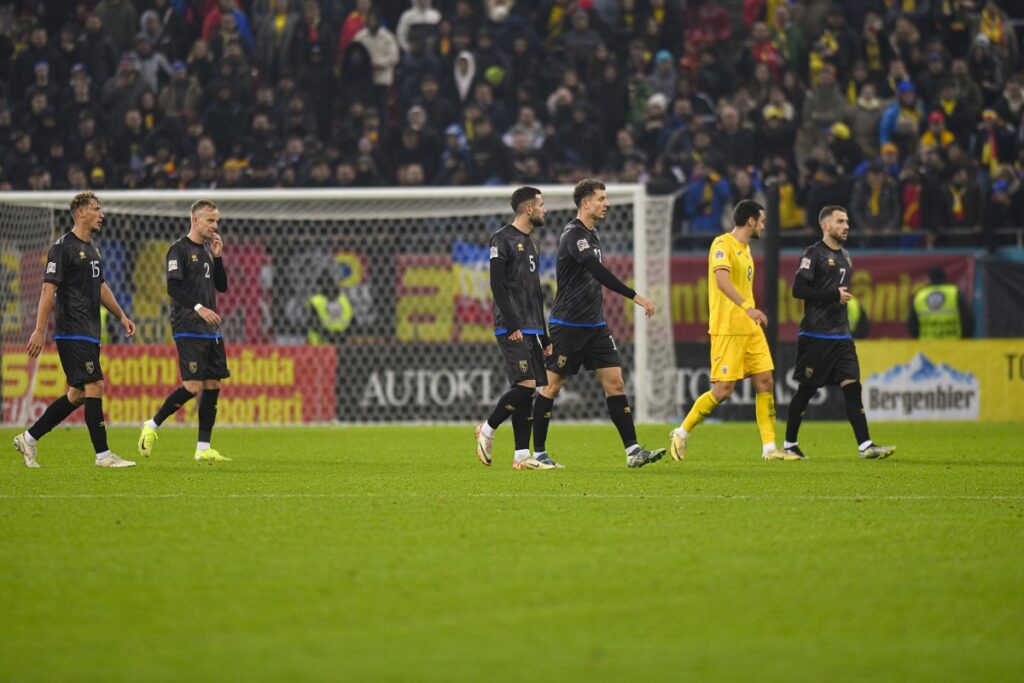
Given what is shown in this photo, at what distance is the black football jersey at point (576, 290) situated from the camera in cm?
1071

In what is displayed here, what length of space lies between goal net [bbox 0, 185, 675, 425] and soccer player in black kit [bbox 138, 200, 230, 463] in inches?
212

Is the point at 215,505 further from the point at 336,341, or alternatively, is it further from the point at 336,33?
the point at 336,33

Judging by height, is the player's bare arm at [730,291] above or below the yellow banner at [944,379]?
above

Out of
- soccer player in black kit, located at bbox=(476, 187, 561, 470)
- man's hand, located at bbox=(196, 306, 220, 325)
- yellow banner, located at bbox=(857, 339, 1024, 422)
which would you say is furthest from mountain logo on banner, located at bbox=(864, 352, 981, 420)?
man's hand, located at bbox=(196, 306, 220, 325)

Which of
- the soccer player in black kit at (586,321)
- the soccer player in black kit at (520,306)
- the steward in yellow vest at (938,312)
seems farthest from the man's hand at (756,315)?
the steward in yellow vest at (938,312)

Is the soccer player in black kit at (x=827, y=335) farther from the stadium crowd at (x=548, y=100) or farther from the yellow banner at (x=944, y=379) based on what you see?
the stadium crowd at (x=548, y=100)

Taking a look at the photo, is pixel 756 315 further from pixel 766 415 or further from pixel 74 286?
pixel 74 286

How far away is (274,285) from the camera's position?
60.0ft

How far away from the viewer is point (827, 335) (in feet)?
39.6

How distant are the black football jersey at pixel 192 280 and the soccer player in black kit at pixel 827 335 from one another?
4.80 metres

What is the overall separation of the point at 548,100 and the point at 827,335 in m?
Answer: 10.2

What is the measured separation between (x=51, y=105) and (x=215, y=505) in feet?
49.3

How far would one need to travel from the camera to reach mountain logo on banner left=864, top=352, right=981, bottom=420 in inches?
697

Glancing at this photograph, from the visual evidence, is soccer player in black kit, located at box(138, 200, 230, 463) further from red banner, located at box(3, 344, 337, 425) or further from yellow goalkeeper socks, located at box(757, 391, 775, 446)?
Result: red banner, located at box(3, 344, 337, 425)
